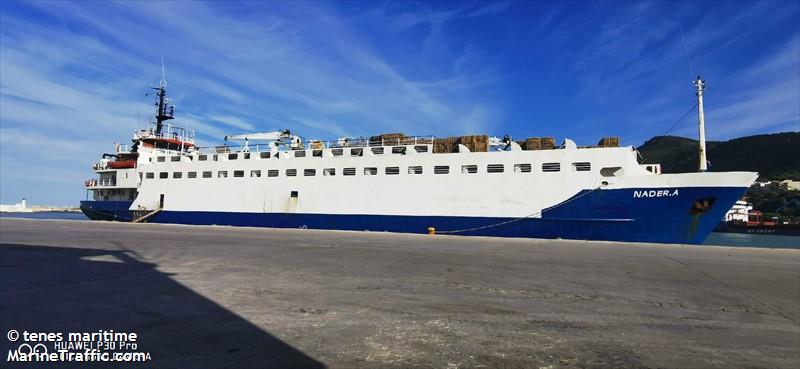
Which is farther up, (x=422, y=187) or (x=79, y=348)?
(x=422, y=187)

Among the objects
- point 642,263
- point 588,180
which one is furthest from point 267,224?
point 642,263

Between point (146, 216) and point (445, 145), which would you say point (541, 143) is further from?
point (146, 216)

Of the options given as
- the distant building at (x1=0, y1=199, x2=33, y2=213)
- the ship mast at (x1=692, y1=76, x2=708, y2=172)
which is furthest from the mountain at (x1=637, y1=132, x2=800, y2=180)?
the distant building at (x1=0, y1=199, x2=33, y2=213)

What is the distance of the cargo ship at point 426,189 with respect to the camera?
62.5 ft

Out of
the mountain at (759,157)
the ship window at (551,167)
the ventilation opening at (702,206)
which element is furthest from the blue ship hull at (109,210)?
the mountain at (759,157)

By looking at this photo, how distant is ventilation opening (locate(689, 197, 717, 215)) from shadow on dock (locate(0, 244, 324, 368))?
2046cm

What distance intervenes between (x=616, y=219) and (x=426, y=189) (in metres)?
9.63

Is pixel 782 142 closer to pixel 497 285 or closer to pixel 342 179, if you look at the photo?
pixel 342 179

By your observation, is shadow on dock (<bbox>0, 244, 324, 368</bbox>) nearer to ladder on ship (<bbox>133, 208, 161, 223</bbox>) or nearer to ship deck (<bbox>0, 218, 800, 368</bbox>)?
ship deck (<bbox>0, 218, 800, 368</bbox>)

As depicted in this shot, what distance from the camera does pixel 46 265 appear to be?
770cm

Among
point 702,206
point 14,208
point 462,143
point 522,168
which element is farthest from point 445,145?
point 14,208

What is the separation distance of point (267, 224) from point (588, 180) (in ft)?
64.1

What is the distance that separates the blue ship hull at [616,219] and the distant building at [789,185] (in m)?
82.9

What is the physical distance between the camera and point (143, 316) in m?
4.11
